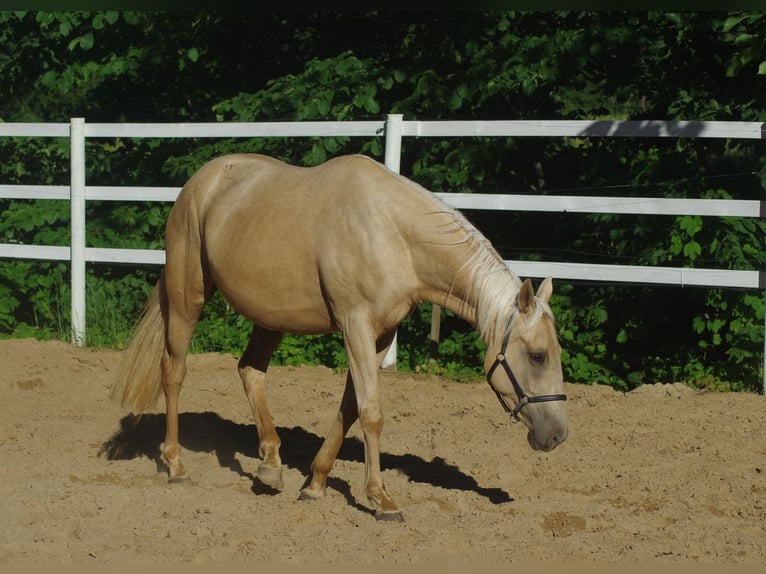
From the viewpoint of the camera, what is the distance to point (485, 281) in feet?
15.4

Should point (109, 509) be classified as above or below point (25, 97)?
below

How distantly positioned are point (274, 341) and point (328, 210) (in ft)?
3.75

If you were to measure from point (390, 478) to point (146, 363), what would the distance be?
5.42 feet

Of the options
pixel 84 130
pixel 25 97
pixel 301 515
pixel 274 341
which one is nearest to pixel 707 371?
pixel 274 341

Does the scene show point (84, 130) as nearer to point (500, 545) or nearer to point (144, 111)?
point (144, 111)

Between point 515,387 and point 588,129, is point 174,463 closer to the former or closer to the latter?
point 515,387

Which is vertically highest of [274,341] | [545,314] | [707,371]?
[545,314]

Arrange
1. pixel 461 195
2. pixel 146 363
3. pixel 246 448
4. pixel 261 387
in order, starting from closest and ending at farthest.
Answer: pixel 261 387
pixel 146 363
pixel 246 448
pixel 461 195

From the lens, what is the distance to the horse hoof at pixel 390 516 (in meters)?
4.61

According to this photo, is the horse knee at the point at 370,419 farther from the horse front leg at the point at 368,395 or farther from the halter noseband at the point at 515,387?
the halter noseband at the point at 515,387

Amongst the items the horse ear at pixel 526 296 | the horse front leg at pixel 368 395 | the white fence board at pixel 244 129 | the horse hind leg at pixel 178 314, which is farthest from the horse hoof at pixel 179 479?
the white fence board at pixel 244 129

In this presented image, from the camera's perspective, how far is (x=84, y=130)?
30.3ft

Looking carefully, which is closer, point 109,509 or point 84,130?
point 109,509

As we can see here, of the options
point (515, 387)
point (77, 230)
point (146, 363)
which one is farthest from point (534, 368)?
point (77, 230)
